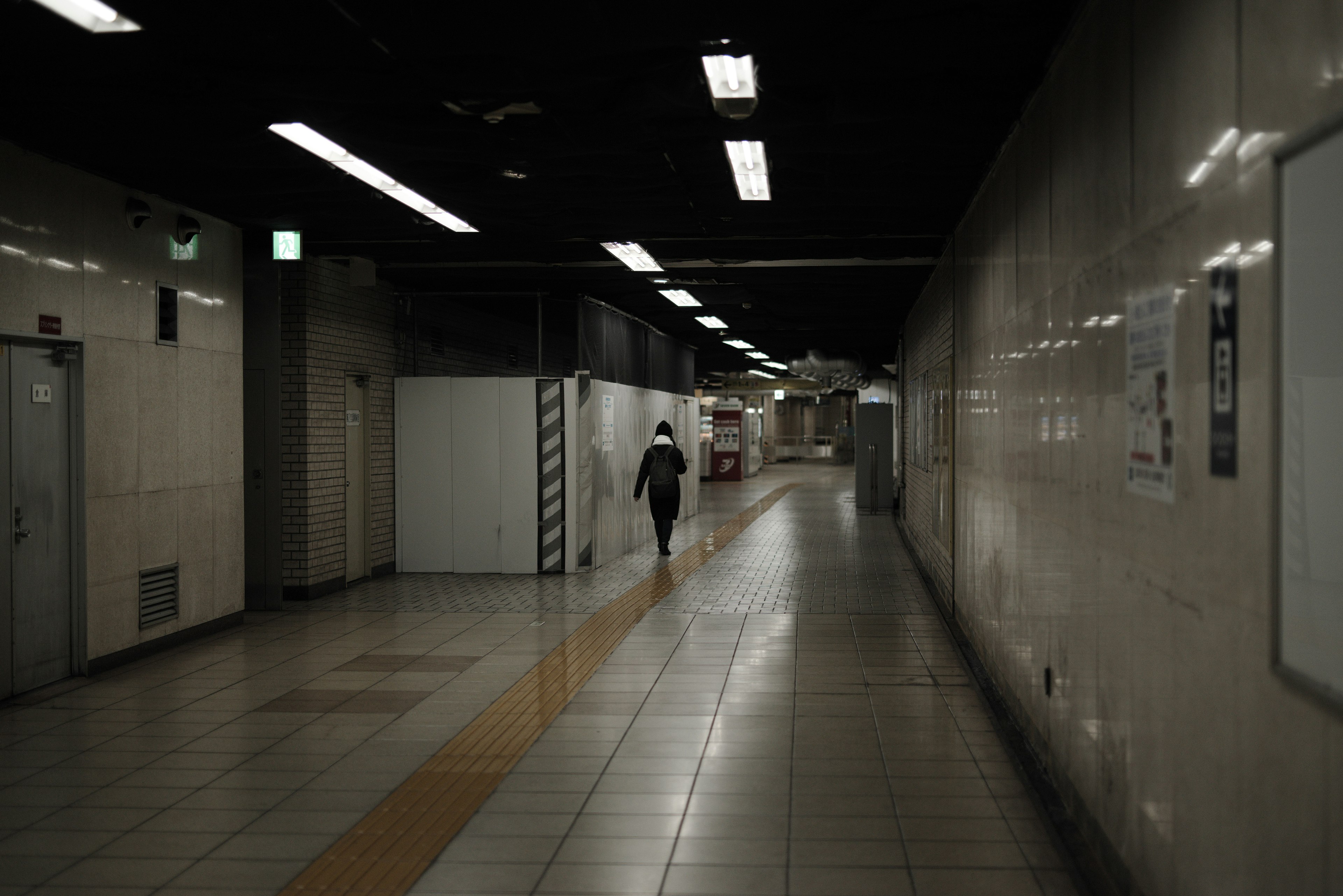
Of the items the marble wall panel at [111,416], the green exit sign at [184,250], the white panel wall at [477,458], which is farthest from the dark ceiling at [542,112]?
the white panel wall at [477,458]

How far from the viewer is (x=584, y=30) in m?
4.22

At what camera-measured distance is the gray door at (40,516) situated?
20.4 ft

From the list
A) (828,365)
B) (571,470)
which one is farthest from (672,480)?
(828,365)

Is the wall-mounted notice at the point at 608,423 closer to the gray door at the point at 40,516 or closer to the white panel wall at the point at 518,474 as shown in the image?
the white panel wall at the point at 518,474

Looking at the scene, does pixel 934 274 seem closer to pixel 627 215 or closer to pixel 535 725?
pixel 627 215

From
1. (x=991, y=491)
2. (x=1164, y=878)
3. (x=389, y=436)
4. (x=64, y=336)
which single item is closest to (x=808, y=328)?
(x=389, y=436)

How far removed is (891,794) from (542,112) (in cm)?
366

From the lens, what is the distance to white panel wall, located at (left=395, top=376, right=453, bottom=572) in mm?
11383

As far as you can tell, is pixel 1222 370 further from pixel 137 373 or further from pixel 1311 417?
pixel 137 373

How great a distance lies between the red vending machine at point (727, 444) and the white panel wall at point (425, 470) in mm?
18041

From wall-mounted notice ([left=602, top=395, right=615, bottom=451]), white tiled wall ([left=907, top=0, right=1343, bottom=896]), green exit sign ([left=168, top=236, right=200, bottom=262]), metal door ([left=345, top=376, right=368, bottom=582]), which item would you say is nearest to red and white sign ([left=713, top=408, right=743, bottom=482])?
wall-mounted notice ([left=602, top=395, right=615, bottom=451])

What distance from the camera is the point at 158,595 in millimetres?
7480

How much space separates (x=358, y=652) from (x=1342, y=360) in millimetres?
6687

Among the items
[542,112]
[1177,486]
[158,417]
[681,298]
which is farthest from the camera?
[681,298]
